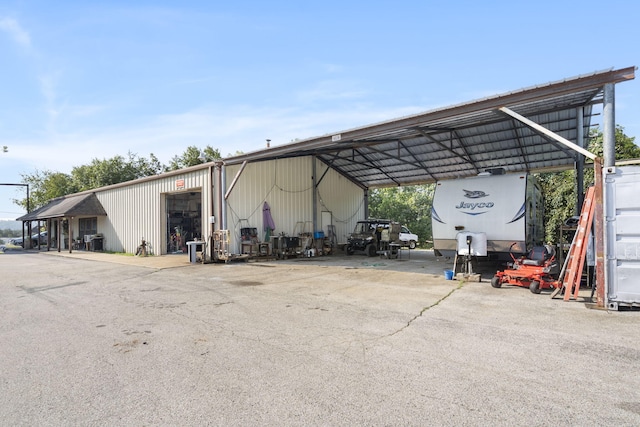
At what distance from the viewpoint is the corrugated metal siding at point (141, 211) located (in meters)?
18.0

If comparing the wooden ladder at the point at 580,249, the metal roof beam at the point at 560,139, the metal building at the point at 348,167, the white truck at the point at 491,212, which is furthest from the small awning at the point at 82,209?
the wooden ladder at the point at 580,249

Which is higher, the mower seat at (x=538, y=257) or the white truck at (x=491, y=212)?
the white truck at (x=491, y=212)

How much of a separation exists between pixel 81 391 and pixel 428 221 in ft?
100

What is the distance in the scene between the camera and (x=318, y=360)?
4.57 meters

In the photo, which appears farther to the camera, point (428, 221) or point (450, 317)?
point (428, 221)

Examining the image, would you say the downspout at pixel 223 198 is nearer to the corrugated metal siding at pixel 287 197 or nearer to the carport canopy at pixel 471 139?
the corrugated metal siding at pixel 287 197

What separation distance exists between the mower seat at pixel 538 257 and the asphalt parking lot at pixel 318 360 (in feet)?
3.90

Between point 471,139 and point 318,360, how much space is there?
13.9 meters

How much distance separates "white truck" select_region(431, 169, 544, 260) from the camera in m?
10.8

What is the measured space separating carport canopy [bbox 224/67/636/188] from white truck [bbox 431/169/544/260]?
70.3 inches

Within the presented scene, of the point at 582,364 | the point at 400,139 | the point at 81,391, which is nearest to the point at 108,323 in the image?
the point at 81,391

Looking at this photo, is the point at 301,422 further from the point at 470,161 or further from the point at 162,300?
the point at 470,161

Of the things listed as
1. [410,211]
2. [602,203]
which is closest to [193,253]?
[602,203]

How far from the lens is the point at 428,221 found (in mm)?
32000
